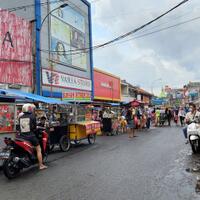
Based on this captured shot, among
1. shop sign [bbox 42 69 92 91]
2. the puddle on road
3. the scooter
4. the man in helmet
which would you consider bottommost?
the puddle on road

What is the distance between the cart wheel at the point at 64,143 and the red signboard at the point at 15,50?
9131 mm

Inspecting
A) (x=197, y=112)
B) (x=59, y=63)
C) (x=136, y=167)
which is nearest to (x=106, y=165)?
(x=136, y=167)

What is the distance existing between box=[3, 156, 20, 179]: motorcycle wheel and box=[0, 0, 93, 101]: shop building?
40.4 ft

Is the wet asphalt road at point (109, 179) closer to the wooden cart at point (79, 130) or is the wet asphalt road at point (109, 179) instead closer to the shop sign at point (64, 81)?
the wooden cart at point (79, 130)

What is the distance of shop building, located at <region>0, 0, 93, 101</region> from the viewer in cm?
2511

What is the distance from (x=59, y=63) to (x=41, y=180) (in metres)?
21.4

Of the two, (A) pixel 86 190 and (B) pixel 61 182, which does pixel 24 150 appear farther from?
(A) pixel 86 190

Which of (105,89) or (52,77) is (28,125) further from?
(105,89)

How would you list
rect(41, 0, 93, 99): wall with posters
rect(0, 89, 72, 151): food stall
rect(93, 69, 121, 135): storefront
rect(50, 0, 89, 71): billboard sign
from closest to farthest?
rect(0, 89, 72, 151): food stall < rect(41, 0, 93, 99): wall with posters < rect(50, 0, 89, 71): billboard sign < rect(93, 69, 121, 135): storefront

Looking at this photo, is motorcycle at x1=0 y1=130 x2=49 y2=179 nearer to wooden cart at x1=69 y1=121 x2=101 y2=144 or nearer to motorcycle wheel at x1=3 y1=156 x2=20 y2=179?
motorcycle wheel at x1=3 y1=156 x2=20 y2=179

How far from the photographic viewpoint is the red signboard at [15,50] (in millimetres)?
21688

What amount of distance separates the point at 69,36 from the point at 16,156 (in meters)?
23.3

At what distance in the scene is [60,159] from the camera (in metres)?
11.5

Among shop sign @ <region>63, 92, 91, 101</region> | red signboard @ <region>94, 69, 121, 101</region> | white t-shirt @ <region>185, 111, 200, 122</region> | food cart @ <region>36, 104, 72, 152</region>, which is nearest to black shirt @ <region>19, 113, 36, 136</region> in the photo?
food cart @ <region>36, 104, 72, 152</region>
